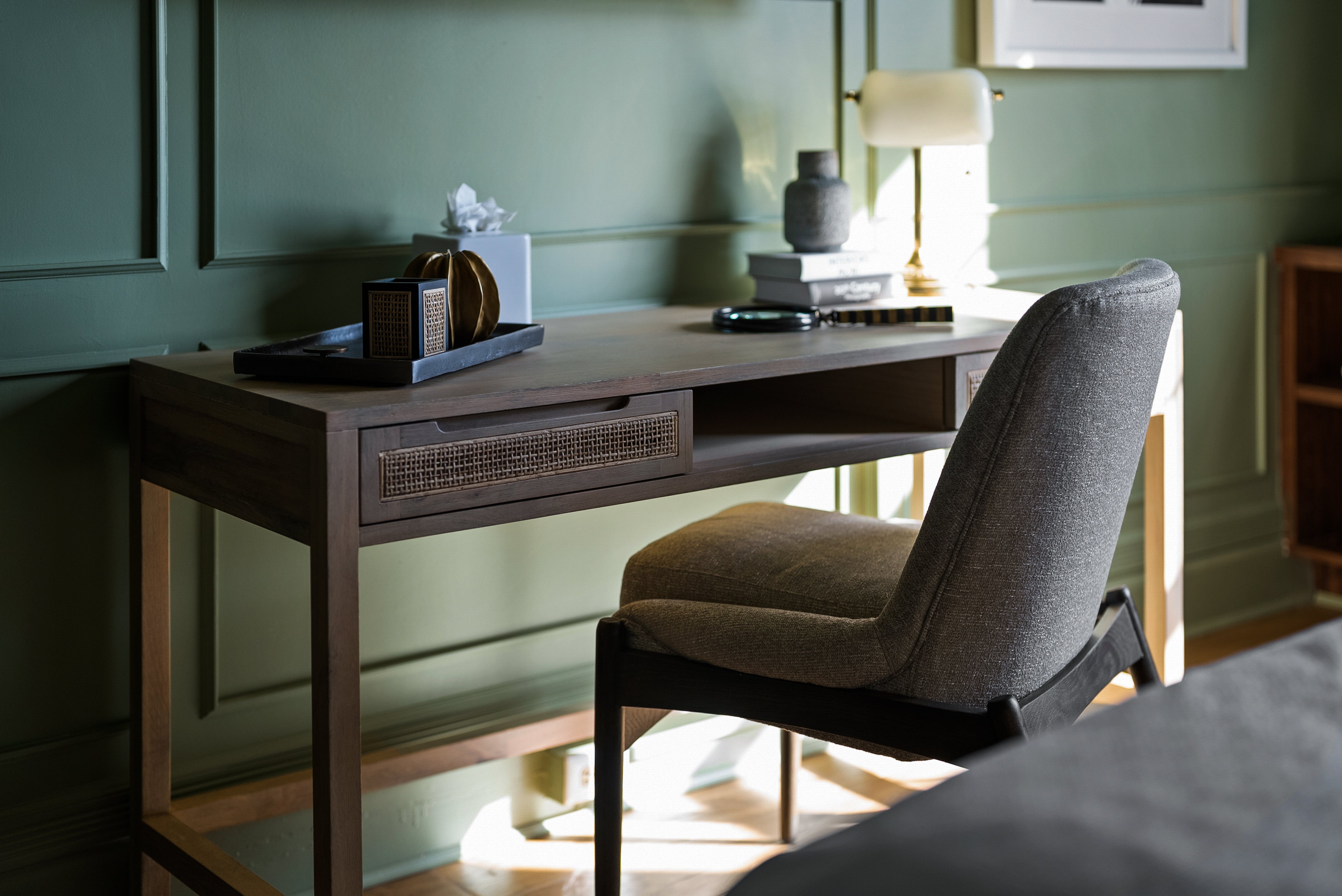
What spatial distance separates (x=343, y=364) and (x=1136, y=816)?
1019mm

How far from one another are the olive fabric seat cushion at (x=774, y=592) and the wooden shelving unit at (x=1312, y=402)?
69.2 inches

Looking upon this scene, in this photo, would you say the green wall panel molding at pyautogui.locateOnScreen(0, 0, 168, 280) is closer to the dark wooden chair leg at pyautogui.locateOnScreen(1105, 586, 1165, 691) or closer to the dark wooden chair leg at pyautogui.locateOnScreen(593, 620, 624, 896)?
the dark wooden chair leg at pyautogui.locateOnScreen(593, 620, 624, 896)

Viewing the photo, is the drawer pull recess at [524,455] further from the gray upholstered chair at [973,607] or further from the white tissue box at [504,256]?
the white tissue box at [504,256]

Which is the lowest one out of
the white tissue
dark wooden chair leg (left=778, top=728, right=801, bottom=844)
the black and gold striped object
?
dark wooden chair leg (left=778, top=728, right=801, bottom=844)

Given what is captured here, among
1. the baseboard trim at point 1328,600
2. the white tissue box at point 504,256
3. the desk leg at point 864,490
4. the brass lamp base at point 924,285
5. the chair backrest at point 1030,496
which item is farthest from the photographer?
the baseboard trim at point 1328,600

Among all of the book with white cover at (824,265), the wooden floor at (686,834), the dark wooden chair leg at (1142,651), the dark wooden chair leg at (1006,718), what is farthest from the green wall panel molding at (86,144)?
the dark wooden chair leg at (1142,651)

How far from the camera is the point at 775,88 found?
232 cm

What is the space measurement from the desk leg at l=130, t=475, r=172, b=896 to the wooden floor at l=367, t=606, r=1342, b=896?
1.39ft

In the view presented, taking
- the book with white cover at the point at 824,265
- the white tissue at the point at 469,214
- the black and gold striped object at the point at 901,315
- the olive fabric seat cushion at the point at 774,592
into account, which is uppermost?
the white tissue at the point at 469,214

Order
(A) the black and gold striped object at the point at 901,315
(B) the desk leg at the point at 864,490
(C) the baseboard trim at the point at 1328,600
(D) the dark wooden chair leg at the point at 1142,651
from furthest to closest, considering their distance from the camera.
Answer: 1. (C) the baseboard trim at the point at 1328,600
2. (B) the desk leg at the point at 864,490
3. (A) the black and gold striped object at the point at 901,315
4. (D) the dark wooden chair leg at the point at 1142,651

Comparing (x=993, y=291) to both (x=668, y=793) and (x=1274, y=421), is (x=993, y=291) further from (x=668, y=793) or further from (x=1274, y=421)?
(x=1274, y=421)

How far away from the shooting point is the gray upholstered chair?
130 centimetres

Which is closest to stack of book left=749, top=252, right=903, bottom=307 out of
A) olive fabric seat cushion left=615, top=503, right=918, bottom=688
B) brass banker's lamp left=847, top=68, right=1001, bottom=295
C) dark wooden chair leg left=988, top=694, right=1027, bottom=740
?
brass banker's lamp left=847, top=68, right=1001, bottom=295

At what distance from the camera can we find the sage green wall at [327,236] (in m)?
1.69
